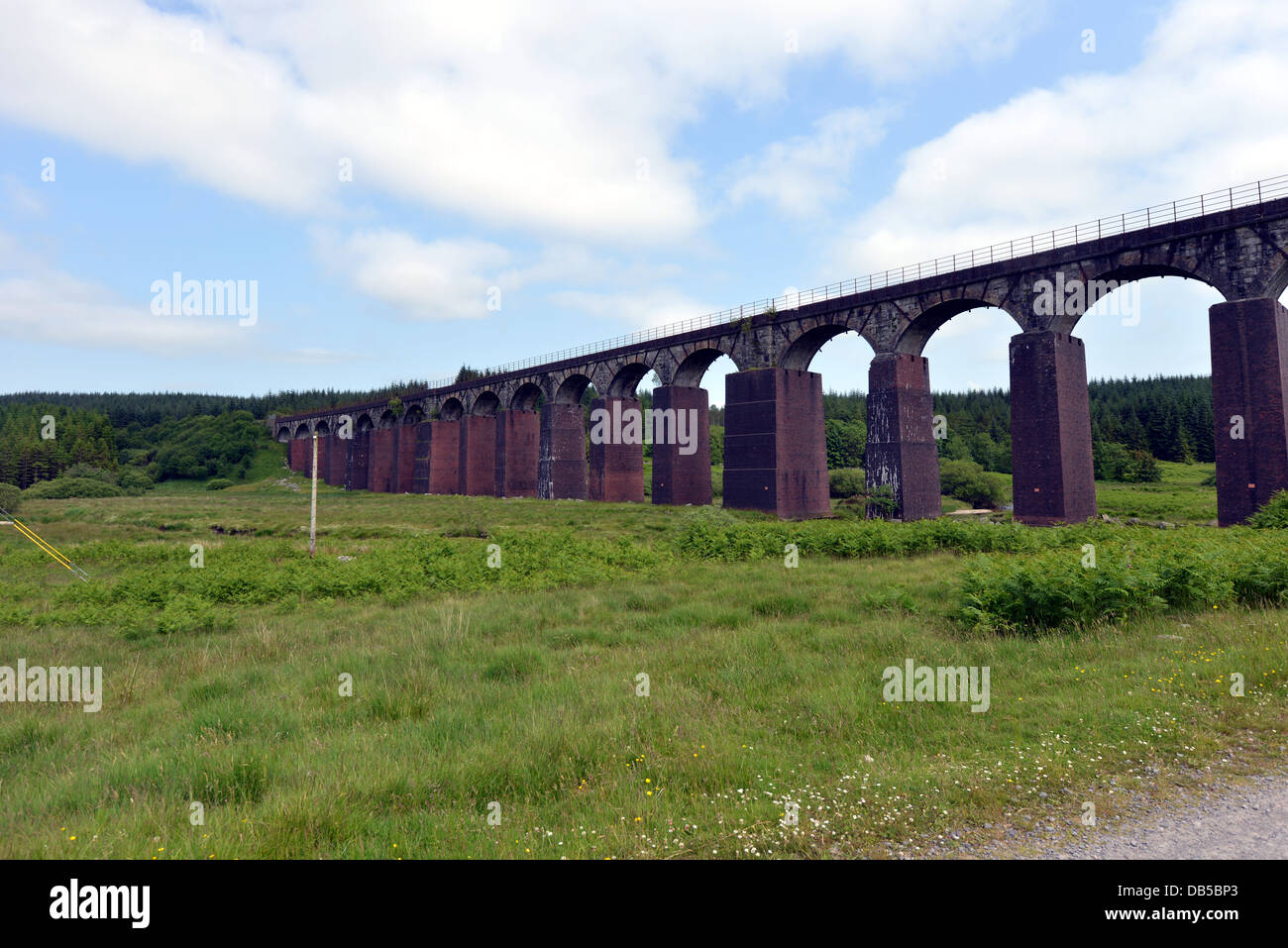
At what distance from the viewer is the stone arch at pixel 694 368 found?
4503cm

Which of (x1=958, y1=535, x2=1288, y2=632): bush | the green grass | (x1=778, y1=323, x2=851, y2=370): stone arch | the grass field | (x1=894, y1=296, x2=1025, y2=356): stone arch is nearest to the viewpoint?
the grass field

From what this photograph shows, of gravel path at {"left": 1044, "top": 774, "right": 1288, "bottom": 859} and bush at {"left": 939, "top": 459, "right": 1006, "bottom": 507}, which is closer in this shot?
gravel path at {"left": 1044, "top": 774, "right": 1288, "bottom": 859}

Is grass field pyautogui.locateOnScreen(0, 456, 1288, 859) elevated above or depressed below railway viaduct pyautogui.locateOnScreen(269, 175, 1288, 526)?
below

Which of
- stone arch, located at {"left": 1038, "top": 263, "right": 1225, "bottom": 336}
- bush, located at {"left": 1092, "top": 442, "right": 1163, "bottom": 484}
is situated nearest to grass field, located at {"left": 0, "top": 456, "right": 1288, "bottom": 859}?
stone arch, located at {"left": 1038, "top": 263, "right": 1225, "bottom": 336}

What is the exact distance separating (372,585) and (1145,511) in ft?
137

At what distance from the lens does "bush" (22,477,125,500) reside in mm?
74000

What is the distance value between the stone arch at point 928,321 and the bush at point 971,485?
2234 centimetres

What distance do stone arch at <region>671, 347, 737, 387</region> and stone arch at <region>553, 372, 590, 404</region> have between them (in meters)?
12.2

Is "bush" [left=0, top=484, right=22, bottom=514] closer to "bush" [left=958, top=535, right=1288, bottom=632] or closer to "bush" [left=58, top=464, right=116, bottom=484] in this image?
"bush" [left=58, top=464, right=116, bottom=484]

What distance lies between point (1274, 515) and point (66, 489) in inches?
4131

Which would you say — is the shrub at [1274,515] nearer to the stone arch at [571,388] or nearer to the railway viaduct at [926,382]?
the railway viaduct at [926,382]
